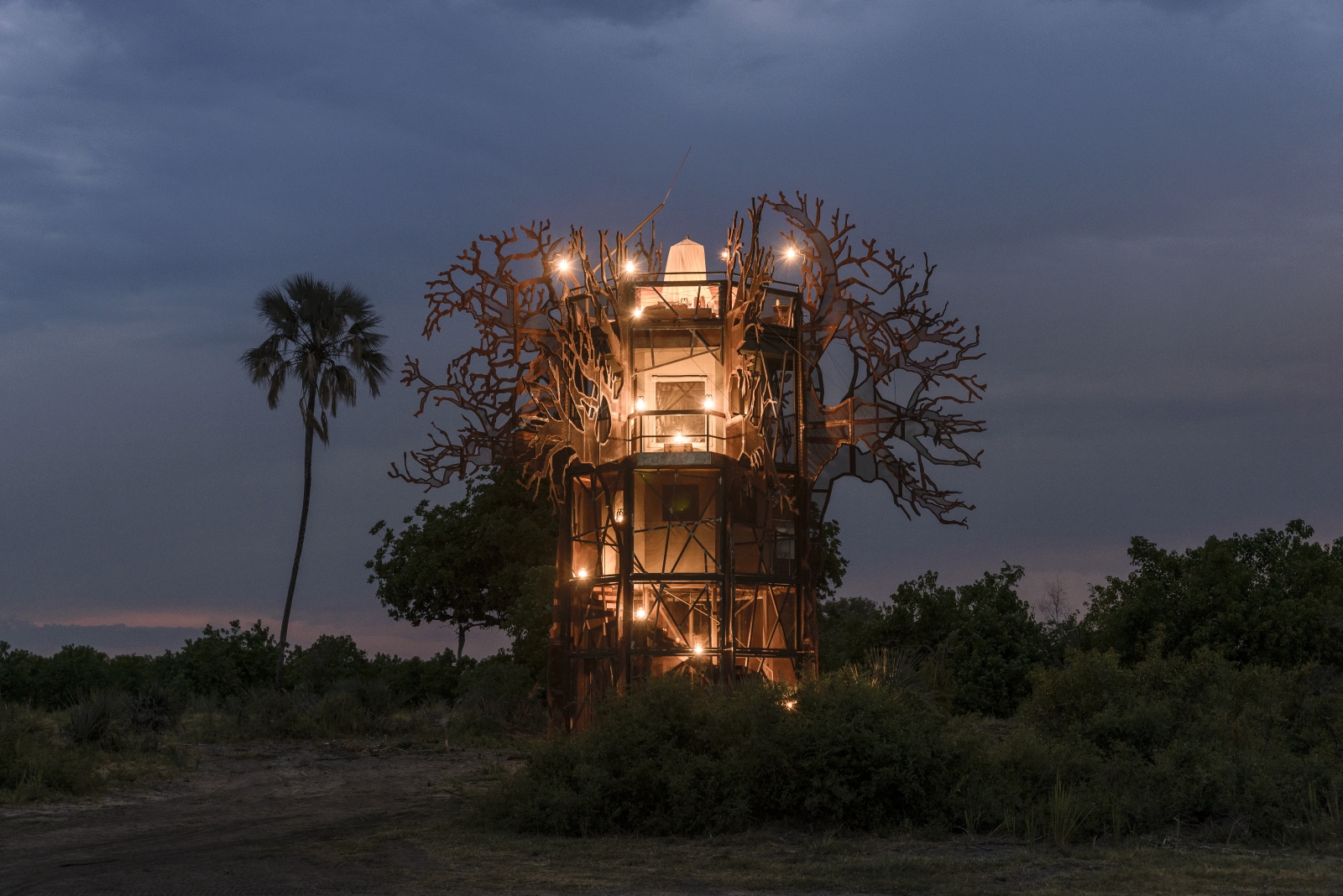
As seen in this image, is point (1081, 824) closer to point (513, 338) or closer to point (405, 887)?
point (405, 887)

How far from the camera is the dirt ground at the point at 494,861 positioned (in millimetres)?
13617

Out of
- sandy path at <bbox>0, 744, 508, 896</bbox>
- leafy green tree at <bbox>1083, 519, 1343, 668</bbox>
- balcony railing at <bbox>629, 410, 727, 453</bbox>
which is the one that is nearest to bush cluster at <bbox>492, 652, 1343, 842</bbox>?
sandy path at <bbox>0, 744, 508, 896</bbox>

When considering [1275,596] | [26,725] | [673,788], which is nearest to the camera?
[673,788]

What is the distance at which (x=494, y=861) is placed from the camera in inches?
610

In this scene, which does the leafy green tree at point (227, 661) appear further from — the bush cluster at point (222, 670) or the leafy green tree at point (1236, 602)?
the leafy green tree at point (1236, 602)

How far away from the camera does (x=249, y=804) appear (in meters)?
21.0

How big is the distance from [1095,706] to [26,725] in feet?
68.3

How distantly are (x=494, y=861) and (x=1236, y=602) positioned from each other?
89.0 ft

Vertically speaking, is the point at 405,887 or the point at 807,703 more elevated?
the point at 807,703

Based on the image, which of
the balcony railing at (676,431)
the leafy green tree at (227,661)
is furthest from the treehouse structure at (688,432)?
the leafy green tree at (227,661)

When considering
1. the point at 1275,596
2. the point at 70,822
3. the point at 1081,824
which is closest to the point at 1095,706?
the point at 1081,824

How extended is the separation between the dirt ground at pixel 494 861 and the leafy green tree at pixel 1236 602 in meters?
21.3

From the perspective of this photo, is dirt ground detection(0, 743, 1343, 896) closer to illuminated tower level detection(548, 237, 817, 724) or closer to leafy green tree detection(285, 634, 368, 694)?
illuminated tower level detection(548, 237, 817, 724)

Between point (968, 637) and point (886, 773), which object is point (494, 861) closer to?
point (886, 773)
